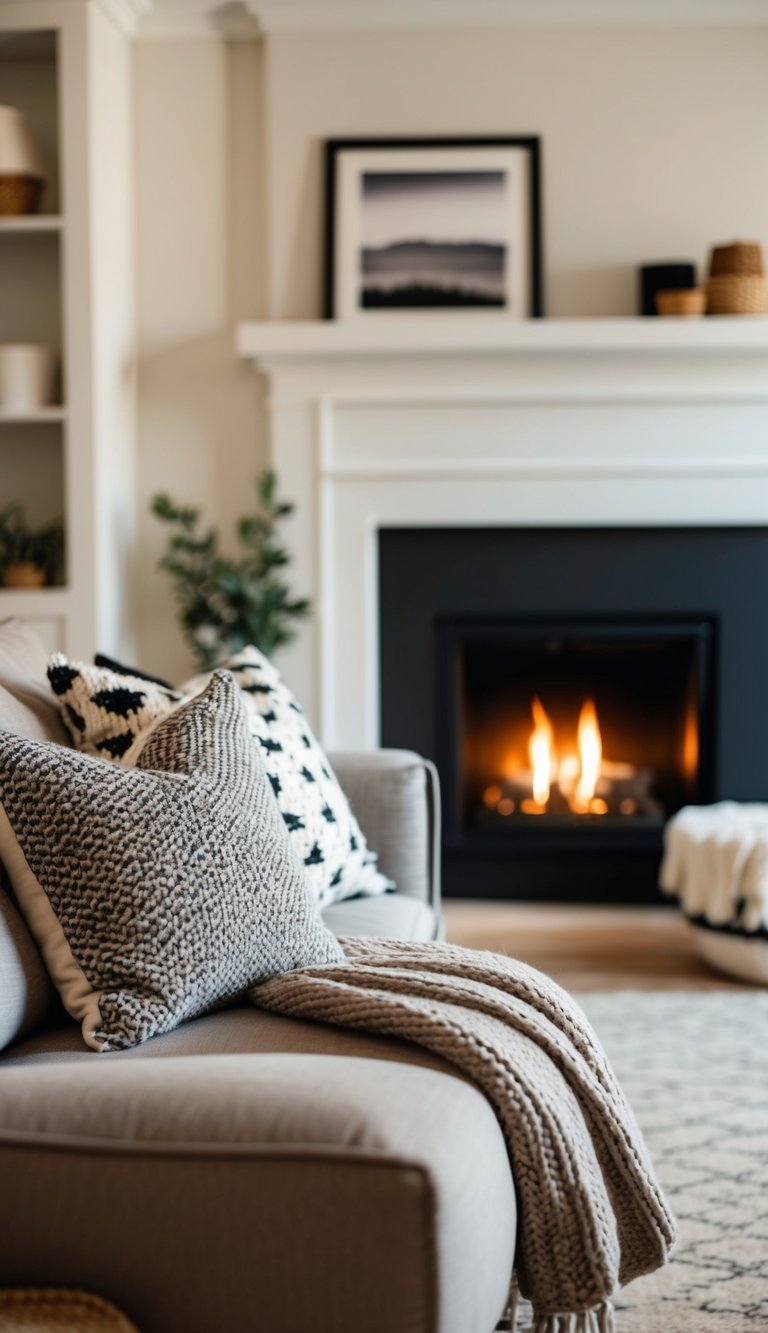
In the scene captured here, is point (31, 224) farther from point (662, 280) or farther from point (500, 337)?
point (662, 280)

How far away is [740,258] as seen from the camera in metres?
3.70

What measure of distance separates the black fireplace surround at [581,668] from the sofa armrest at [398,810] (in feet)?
5.18

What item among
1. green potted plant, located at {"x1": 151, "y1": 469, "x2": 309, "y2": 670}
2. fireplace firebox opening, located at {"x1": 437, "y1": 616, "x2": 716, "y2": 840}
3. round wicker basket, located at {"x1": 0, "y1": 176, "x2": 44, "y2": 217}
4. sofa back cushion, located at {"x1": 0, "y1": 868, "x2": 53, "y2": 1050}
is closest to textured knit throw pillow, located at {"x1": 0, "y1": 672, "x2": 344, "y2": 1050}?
sofa back cushion, located at {"x1": 0, "y1": 868, "x2": 53, "y2": 1050}

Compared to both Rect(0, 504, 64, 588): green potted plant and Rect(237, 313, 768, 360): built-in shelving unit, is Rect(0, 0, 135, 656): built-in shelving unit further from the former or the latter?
Rect(237, 313, 768, 360): built-in shelving unit

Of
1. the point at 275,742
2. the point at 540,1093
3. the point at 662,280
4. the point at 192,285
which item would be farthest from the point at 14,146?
the point at 540,1093

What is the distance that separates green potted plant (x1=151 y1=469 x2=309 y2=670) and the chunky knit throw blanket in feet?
7.38

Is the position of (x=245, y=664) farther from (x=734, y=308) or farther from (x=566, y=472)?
(x=734, y=308)

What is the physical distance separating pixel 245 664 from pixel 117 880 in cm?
87

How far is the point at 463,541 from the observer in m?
3.94

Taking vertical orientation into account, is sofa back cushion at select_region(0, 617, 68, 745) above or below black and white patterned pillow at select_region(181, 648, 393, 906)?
above

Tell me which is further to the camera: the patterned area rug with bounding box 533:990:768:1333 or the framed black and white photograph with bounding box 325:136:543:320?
the framed black and white photograph with bounding box 325:136:543:320

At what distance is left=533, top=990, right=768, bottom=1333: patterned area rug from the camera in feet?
5.59

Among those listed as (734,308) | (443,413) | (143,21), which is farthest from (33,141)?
(734,308)

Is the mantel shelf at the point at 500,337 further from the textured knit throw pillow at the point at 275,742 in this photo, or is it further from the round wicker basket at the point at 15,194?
the textured knit throw pillow at the point at 275,742
